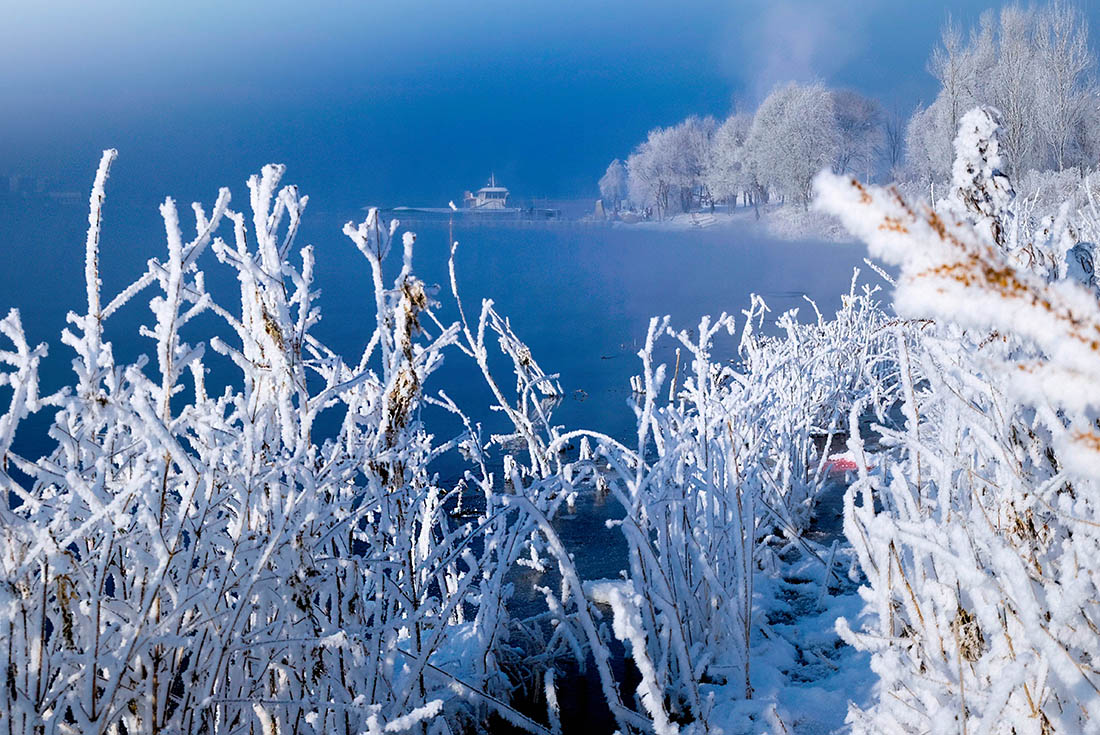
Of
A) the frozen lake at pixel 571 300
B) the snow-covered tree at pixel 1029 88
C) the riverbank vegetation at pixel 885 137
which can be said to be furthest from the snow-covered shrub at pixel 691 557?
the snow-covered tree at pixel 1029 88

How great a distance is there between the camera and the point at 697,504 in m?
3.05

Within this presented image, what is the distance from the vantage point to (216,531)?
5.40ft

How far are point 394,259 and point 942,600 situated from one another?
2436 cm

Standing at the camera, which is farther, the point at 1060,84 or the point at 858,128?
the point at 858,128

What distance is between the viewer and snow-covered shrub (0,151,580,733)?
135 cm

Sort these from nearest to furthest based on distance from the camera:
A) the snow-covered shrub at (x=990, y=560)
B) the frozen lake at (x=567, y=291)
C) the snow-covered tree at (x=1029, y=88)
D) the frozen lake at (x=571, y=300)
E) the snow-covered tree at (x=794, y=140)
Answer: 1. the snow-covered shrub at (x=990, y=560)
2. the frozen lake at (x=571, y=300)
3. the frozen lake at (x=567, y=291)
4. the snow-covered tree at (x=1029, y=88)
5. the snow-covered tree at (x=794, y=140)

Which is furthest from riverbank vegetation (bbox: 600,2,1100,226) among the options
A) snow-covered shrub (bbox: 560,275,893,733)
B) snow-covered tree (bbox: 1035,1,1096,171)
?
snow-covered shrub (bbox: 560,275,893,733)

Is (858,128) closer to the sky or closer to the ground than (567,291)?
closer to the sky

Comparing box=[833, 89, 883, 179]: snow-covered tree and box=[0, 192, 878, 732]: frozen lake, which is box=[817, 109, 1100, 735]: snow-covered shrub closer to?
box=[0, 192, 878, 732]: frozen lake

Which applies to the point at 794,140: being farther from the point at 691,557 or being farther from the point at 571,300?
the point at 691,557

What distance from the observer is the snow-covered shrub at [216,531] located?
135cm

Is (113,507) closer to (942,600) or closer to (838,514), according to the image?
(942,600)

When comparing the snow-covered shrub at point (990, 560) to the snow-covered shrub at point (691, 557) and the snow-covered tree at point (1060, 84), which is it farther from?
the snow-covered tree at point (1060, 84)

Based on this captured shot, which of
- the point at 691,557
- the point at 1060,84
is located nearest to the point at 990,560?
the point at 691,557
